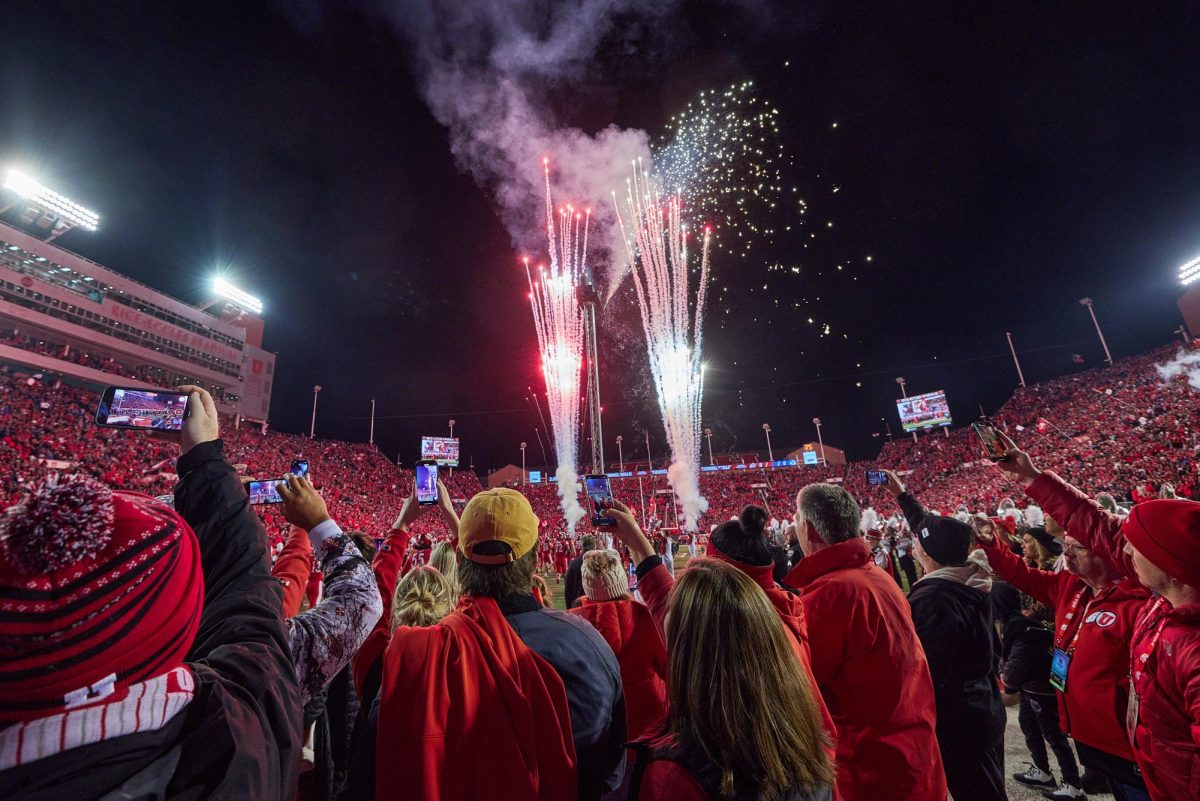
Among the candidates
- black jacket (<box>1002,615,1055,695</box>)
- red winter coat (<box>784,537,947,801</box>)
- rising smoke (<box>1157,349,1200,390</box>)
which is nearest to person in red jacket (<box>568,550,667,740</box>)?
red winter coat (<box>784,537,947,801</box>)

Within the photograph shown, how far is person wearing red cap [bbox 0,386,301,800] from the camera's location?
827 millimetres

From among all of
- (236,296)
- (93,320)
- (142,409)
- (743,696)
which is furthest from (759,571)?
(236,296)

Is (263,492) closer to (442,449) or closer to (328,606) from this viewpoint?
(328,606)

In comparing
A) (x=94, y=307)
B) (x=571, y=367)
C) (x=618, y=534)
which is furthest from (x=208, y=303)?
(x=618, y=534)

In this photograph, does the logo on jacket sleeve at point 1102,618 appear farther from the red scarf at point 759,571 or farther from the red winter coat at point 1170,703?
the red scarf at point 759,571

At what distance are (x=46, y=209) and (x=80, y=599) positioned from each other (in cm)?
4934

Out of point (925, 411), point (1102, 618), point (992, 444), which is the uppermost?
point (925, 411)

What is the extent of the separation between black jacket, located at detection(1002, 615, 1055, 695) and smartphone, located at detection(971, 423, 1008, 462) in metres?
2.36

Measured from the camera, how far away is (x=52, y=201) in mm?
32875

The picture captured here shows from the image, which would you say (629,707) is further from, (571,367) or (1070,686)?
(571,367)

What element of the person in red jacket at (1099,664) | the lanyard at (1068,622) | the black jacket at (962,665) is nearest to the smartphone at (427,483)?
the black jacket at (962,665)

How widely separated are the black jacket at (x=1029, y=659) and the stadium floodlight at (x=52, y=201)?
5035cm

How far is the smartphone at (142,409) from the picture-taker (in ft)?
7.29

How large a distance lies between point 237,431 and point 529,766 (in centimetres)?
4917
